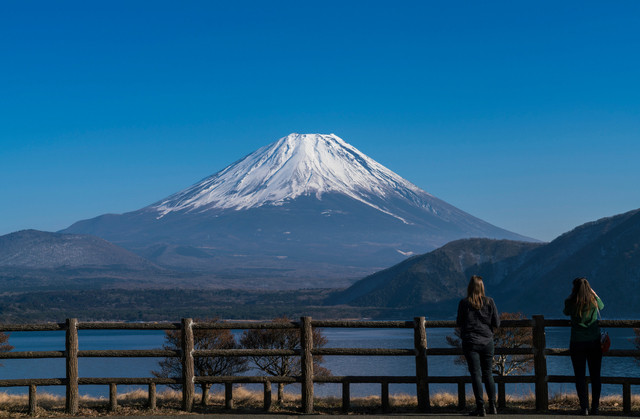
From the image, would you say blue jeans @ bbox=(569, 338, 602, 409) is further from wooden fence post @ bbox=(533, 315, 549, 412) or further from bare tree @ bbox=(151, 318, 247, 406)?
bare tree @ bbox=(151, 318, 247, 406)

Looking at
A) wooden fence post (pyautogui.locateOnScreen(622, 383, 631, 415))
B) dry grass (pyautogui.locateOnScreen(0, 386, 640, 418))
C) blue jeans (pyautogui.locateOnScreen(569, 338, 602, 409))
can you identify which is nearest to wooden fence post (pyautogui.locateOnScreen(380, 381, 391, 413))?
dry grass (pyautogui.locateOnScreen(0, 386, 640, 418))

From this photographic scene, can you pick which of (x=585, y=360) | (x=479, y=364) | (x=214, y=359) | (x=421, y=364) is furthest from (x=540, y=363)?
(x=214, y=359)

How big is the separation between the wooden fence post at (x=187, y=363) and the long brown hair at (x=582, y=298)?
559cm

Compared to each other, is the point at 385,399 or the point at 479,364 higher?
the point at 479,364

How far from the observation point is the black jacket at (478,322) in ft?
38.2

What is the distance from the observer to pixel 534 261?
181m

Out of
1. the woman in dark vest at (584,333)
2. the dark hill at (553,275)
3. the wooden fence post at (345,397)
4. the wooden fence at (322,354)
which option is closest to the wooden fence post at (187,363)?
the wooden fence at (322,354)

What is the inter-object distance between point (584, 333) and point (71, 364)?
7.50m

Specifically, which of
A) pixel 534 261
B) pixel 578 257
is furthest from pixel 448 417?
pixel 534 261

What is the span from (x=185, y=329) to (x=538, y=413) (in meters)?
5.33

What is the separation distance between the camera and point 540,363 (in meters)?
12.4

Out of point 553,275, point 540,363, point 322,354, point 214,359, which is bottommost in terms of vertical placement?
point 214,359

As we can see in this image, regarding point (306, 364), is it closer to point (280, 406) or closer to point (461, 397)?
point (280, 406)

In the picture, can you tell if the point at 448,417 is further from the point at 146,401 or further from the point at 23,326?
the point at 23,326
